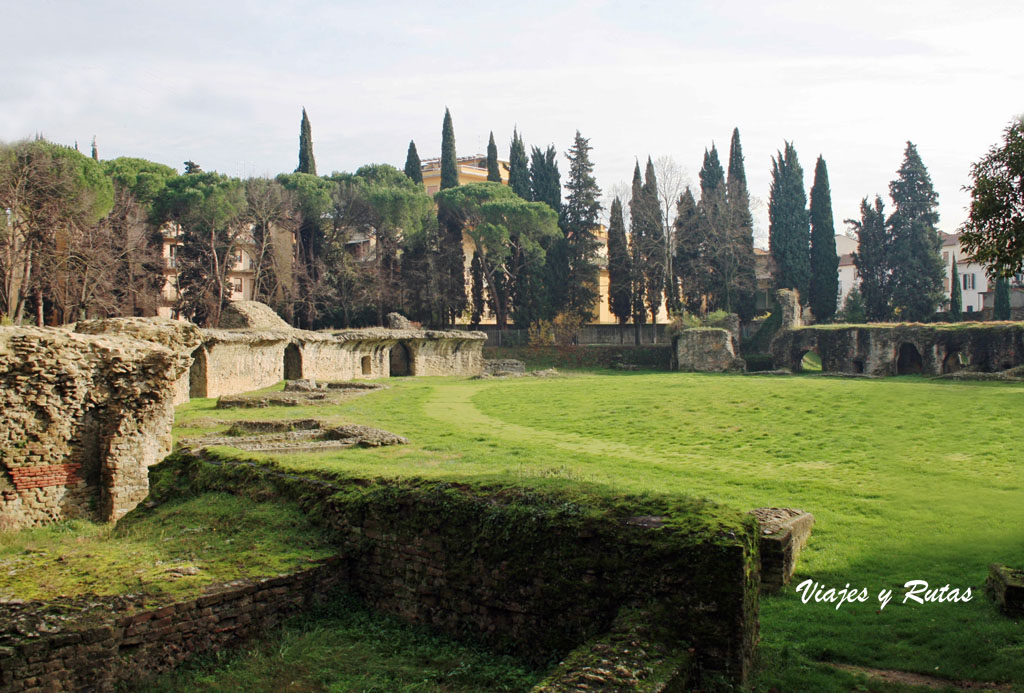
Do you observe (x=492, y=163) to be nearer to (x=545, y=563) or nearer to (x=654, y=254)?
(x=654, y=254)

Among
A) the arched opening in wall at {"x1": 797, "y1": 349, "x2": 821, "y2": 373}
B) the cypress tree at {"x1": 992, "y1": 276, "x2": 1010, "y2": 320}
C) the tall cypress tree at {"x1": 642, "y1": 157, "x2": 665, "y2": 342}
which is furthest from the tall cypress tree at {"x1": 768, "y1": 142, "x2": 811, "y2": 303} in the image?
the cypress tree at {"x1": 992, "y1": 276, "x2": 1010, "y2": 320}

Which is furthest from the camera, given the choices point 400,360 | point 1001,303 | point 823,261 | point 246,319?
point 823,261

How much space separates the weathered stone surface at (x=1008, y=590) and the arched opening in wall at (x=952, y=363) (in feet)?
101

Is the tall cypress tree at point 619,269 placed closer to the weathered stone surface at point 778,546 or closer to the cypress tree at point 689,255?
the cypress tree at point 689,255

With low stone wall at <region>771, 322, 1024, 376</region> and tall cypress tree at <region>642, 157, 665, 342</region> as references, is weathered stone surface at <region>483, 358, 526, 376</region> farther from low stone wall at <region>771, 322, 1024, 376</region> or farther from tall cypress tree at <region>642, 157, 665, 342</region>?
low stone wall at <region>771, 322, 1024, 376</region>

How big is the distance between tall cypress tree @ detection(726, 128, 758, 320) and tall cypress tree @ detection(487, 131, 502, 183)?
1412 cm

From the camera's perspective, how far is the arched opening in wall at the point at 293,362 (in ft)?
95.6

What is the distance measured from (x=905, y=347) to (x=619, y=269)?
1574 centimetres

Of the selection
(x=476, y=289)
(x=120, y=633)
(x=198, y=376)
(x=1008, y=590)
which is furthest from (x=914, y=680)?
(x=476, y=289)

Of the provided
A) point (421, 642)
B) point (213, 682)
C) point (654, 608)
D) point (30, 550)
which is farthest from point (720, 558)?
point (30, 550)

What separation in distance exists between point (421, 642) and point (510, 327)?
133ft

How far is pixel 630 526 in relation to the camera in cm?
595

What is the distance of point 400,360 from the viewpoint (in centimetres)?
3628

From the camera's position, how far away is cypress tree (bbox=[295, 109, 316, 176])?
46.5 meters
